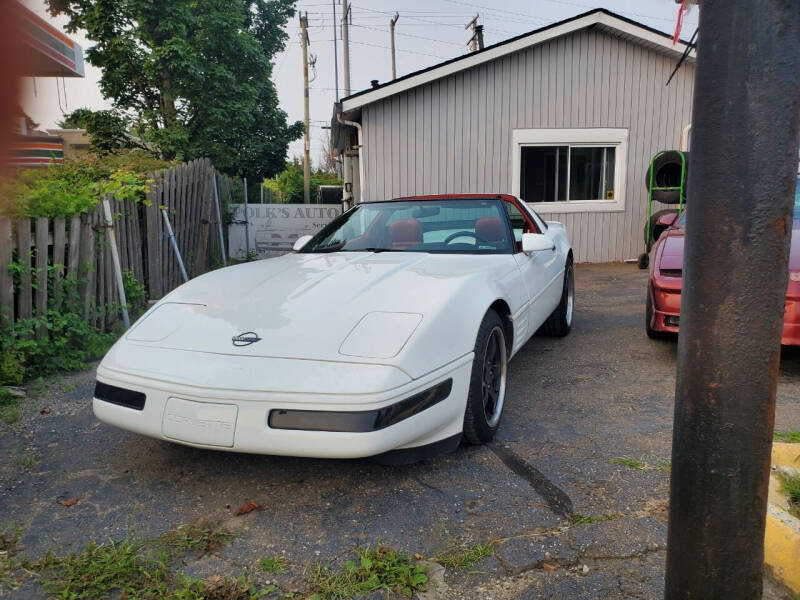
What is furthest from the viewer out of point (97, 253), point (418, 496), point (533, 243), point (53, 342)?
point (97, 253)

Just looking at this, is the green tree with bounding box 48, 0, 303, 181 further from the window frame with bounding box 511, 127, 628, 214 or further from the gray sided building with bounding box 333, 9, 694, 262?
the window frame with bounding box 511, 127, 628, 214

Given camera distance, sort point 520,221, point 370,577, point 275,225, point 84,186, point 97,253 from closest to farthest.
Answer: point 370,577 < point 520,221 < point 97,253 < point 84,186 < point 275,225

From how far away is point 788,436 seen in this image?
3.28 m

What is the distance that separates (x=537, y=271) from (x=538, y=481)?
1945 millimetres

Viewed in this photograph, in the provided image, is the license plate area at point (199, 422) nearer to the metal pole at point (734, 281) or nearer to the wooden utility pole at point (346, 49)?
the metal pole at point (734, 281)

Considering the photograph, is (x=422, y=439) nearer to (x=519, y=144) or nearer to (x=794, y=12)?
(x=794, y=12)

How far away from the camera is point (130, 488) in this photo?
9.36 feet

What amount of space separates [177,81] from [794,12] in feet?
54.1

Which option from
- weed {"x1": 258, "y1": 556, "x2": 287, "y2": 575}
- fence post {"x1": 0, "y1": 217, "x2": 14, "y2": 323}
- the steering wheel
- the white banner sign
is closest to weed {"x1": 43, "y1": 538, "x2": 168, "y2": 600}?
weed {"x1": 258, "y1": 556, "x2": 287, "y2": 575}

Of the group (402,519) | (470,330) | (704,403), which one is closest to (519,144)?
(470,330)

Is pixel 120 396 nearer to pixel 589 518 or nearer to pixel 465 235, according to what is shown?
pixel 589 518

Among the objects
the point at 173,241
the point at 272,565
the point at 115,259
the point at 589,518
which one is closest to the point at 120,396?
the point at 272,565

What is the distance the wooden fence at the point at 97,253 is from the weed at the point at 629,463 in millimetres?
3515

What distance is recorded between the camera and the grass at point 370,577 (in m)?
2.08
